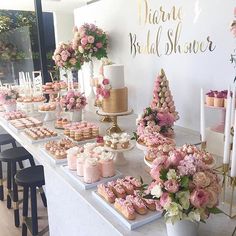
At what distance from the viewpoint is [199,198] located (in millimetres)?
788

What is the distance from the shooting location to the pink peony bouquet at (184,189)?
2.59 ft

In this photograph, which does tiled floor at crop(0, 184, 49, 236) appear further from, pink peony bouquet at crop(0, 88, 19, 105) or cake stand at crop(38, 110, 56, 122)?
pink peony bouquet at crop(0, 88, 19, 105)

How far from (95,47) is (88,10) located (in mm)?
727

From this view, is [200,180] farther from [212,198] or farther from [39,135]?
[39,135]

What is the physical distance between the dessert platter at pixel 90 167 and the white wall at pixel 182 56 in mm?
926

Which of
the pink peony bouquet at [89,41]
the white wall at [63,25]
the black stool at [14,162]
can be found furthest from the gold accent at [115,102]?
the white wall at [63,25]

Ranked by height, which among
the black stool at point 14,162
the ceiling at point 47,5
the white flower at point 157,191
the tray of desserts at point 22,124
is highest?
the ceiling at point 47,5

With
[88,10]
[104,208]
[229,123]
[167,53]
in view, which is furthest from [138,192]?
[88,10]

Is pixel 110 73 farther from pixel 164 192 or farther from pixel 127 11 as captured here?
pixel 164 192

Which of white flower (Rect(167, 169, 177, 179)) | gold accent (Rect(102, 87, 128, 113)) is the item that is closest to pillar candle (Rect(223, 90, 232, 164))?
white flower (Rect(167, 169, 177, 179))

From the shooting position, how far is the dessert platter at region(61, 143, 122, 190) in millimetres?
1312

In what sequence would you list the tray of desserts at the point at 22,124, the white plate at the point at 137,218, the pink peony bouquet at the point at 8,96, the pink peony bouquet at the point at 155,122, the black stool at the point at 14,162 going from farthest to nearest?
1. the pink peony bouquet at the point at 8,96
2. the black stool at the point at 14,162
3. the tray of desserts at the point at 22,124
4. the pink peony bouquet at the point at 155,122
5. the white plate at the point at 137,218

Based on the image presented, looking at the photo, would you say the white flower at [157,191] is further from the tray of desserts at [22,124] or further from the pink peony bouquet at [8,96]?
the pink peony bouquet at [8,96]

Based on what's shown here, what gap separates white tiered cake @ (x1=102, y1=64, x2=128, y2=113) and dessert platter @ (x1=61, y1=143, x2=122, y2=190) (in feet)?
2.02
